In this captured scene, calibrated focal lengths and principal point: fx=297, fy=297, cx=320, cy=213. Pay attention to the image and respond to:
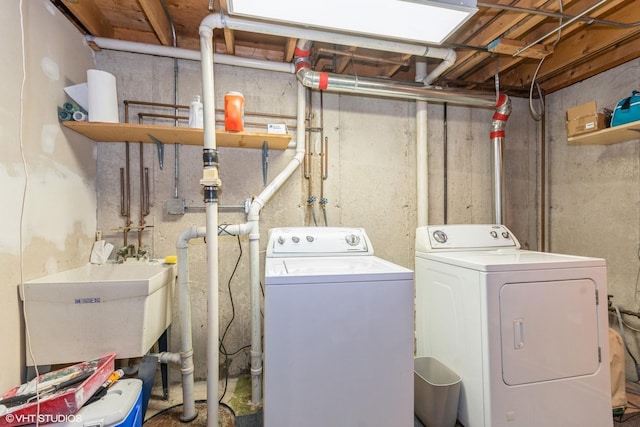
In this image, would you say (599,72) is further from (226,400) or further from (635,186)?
(226,400)

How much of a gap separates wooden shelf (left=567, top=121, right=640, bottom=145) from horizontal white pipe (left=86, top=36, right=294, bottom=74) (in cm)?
235

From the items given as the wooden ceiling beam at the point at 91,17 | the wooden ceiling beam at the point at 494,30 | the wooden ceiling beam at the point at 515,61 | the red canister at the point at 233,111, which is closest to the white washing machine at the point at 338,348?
the red canister at the point at 233,111

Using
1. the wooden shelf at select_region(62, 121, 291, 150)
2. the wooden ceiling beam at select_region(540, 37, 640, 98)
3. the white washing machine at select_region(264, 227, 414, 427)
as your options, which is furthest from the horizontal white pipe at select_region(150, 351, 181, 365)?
the wooden ceiling beam at select_region(540, 37, 640, 98)

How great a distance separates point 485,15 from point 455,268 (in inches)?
68.4

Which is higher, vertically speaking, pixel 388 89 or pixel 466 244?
pixel 388 89

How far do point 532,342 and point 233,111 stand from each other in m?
2.20

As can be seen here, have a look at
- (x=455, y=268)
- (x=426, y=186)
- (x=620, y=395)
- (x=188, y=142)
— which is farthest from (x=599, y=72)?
(x=188, y=142)

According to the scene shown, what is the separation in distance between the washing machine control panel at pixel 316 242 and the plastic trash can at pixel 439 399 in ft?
2.83

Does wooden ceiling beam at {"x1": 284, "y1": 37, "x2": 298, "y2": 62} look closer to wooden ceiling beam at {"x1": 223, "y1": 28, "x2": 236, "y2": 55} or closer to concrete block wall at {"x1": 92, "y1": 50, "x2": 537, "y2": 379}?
concrete block wall at {"x1": 92, "y1": 50, "x2": 537, "y2": 379}

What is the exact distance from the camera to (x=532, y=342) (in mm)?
1617

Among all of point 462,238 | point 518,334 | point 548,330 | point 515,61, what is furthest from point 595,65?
point 518,334

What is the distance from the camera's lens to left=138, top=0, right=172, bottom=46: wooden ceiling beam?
5.78 feet

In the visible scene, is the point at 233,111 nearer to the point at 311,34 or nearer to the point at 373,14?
the point at 311,34

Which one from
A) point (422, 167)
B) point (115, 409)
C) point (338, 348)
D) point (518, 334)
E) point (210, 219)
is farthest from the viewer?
point (422, 167)
